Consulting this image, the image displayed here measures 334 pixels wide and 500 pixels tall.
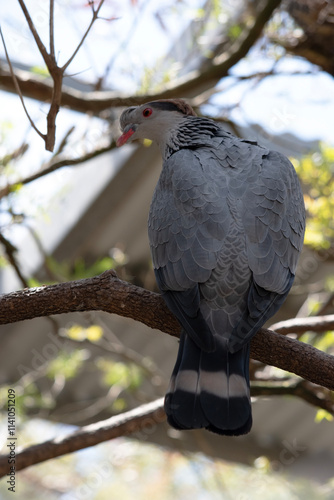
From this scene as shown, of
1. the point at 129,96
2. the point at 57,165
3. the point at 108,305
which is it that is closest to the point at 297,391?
the point at 108,305

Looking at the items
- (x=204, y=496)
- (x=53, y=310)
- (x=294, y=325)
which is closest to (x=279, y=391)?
(x=294, y=325)

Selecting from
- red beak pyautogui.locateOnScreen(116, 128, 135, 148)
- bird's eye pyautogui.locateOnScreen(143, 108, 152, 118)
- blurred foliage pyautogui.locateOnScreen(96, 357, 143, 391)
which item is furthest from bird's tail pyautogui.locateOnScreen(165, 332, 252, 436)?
blurred foliage pyautogui.locateOnScreen(96, 357, 143, 391)

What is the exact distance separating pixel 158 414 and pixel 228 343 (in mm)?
1129

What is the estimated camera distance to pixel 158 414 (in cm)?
308

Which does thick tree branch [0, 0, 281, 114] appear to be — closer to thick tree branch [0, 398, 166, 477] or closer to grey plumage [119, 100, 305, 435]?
grey plumage [119, 100, 305, 435]

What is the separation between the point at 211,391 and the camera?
2.01 metres

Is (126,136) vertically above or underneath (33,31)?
underneath

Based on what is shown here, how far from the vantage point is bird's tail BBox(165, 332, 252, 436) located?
1950 mm

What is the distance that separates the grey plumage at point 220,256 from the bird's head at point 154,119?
20cm

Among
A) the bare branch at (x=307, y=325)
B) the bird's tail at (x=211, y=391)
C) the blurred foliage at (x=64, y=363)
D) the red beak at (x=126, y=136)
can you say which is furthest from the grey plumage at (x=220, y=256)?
the blurred foliage at (x=64, y=363)

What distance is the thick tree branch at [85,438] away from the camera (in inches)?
119

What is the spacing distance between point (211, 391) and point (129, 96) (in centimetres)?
246

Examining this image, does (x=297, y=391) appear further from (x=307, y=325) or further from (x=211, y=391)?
(x=211, y=391)

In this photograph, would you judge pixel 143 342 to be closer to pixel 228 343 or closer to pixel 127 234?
pixel 127 234
